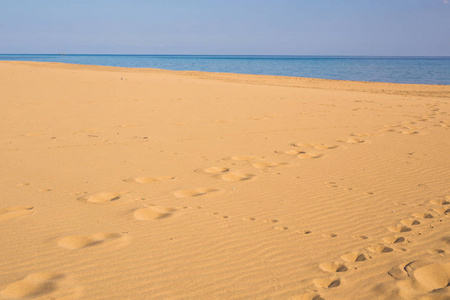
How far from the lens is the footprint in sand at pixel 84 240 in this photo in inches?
121

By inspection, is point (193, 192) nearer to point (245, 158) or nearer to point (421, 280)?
point (245, 158)

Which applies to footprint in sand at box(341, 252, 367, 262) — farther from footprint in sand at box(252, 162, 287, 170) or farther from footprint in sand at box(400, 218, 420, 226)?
footprint in sand at box(252, 162, 287, 170)

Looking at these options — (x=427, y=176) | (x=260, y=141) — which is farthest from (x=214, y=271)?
(x=260, y=141)

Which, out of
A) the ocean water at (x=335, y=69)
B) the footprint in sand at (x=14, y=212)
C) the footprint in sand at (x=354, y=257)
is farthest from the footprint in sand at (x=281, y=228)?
the ocean water at (x=335, y=69)

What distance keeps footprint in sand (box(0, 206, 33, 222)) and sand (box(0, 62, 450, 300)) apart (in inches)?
1.0

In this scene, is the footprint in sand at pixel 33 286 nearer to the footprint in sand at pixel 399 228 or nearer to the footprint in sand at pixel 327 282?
the footprint in sand at pixel 327 282

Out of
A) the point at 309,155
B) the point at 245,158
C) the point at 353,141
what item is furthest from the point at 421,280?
the point at 353,141

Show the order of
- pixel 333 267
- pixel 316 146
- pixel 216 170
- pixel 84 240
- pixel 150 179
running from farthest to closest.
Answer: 1. pixel 316 146
2. pixel 216 170
3. pixel 150 179
4. pixel 84 240
5. pixel 333 267

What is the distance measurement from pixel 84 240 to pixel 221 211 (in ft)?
4.20

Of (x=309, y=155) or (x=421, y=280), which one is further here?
(x=309, y=155)

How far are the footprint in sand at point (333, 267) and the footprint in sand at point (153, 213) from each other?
1.53 m

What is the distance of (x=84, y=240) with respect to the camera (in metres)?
3.17

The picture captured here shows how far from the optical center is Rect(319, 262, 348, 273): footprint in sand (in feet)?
9.05

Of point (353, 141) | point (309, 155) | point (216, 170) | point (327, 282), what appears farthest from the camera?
point (353, 141)
